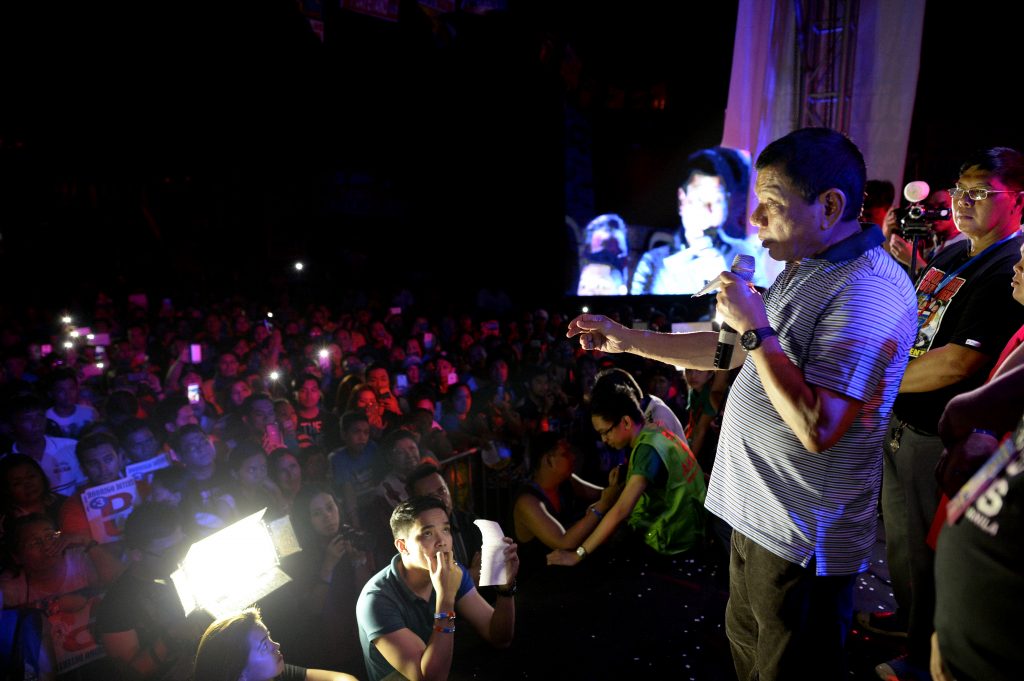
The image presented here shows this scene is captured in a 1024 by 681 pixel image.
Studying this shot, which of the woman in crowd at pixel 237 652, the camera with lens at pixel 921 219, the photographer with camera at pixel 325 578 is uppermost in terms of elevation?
the camera with lens at pixel 921 219

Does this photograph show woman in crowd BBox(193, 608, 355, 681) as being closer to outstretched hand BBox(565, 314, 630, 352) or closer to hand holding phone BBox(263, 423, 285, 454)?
outstretched hand BBox(565, 314, 630, 352)

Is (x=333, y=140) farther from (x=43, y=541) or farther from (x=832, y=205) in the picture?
(x=832, y=205)

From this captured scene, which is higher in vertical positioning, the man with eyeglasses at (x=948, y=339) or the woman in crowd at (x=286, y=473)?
the man with eyeglasses at (x=948, y=339)

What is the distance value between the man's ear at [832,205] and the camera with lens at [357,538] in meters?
3.22

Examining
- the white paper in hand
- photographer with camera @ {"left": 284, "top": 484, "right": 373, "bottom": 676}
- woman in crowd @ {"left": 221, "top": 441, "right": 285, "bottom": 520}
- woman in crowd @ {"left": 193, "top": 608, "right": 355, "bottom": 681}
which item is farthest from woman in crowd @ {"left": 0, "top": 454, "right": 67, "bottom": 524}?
the white paper in hand

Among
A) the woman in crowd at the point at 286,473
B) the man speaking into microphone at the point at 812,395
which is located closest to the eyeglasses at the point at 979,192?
the man speaking into microphone at the point at 812,395

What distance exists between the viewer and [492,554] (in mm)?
2559

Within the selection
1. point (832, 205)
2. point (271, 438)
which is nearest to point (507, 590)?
point (832, 205)

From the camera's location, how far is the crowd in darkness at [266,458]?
291 centimetres

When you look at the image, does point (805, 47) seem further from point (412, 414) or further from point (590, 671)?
point (590, 671)

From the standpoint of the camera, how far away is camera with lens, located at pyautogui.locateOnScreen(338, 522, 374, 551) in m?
3.60

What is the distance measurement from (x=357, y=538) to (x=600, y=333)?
8.03 feet

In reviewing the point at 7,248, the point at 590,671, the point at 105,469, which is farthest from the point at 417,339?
the point at 7,248

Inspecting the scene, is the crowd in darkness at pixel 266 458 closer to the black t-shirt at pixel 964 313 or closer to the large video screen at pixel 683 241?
the black t-shirt at pixel 964 313
